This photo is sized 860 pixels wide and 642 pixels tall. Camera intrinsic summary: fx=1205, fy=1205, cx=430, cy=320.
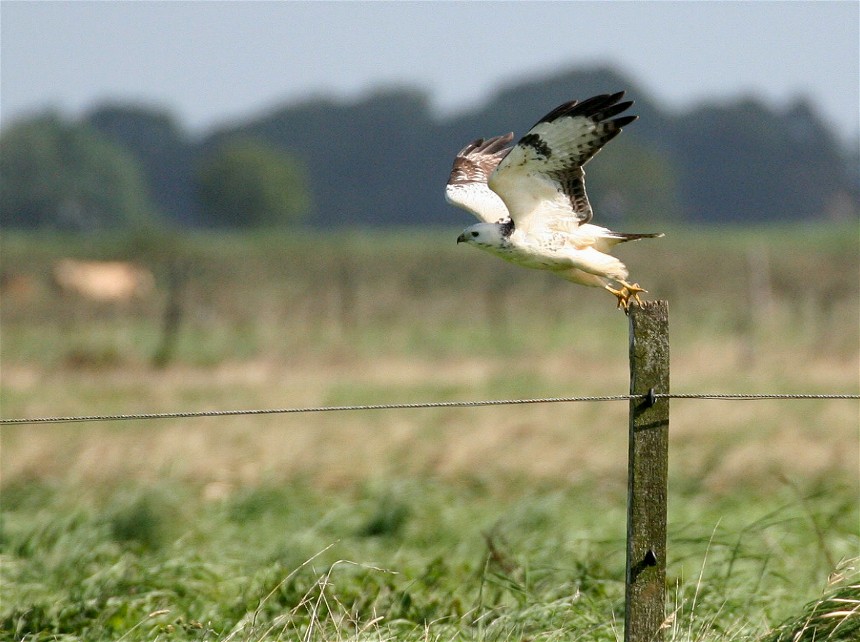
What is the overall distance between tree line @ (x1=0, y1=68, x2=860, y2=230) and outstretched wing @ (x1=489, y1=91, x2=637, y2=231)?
150 feet

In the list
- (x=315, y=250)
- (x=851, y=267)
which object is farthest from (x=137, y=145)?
(x=851, y=267)

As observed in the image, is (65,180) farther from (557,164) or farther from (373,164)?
(557,164)

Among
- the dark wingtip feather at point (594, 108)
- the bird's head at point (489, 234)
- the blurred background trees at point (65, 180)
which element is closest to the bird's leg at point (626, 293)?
the bird's head at point (489, 234)

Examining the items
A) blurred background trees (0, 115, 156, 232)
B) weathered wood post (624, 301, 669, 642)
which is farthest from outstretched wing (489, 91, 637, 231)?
blurred background trees (0, 115, 156, 232)

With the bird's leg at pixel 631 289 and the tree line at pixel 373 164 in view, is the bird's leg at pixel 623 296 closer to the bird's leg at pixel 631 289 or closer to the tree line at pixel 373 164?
the bird's leg at pixel 631 289

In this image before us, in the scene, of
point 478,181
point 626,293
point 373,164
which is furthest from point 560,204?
point 373,164

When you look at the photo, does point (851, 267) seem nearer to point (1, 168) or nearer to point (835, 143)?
point (1, 168)

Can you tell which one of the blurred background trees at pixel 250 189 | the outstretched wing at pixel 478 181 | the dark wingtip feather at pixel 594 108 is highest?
the blurred background trees at pixel 250 189

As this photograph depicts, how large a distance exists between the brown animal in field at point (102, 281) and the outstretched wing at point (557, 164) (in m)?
23.9

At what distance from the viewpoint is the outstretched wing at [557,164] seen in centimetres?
425

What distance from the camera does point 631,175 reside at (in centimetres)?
5834

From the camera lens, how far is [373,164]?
273 feet

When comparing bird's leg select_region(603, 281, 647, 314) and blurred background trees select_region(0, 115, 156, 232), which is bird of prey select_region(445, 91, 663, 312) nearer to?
bird's leg select_region(603, 281, 647, 314)

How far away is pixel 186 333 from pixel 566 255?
17.7 metres
